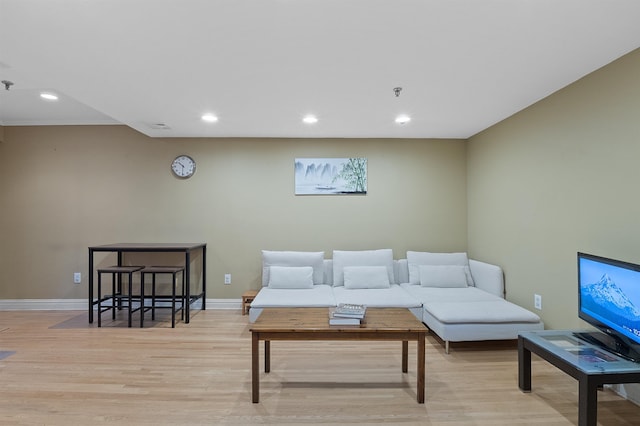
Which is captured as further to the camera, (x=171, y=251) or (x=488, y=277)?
(x=171, y=251)

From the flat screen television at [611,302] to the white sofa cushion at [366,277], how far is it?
6.43 feet

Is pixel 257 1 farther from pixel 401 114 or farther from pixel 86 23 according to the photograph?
pixel 401 114

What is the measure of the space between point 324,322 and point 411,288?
6.40 ft

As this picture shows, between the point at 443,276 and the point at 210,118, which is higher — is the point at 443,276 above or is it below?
below

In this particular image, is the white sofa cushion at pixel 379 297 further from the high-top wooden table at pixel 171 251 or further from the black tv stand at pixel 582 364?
the high-top wooden table at pixel 171 251

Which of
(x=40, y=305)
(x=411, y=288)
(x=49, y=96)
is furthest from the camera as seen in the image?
(x=40, y=305)

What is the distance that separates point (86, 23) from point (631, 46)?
10.6 feet

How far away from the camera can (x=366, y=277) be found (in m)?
4.01

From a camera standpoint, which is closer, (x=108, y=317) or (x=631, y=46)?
(x=631, y=46)

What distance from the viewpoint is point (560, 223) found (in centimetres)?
281

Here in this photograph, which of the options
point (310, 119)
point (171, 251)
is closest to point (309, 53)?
point (310, 119)

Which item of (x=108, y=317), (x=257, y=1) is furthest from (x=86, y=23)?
(x=108, y=317)

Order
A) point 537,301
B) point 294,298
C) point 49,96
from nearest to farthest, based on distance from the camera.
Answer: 1. point 537,301
2. point 49,96
3. point 294,298

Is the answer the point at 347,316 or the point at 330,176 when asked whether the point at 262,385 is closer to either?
the point at 347,316
